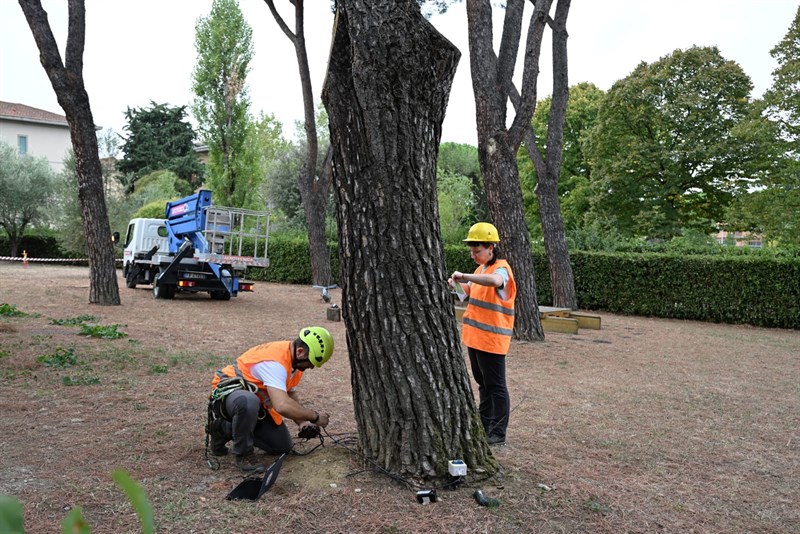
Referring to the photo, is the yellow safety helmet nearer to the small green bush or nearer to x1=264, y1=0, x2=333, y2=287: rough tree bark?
the small green bush

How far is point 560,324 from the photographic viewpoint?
12.8 m

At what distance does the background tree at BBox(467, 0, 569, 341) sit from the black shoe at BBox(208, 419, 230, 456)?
7130mm

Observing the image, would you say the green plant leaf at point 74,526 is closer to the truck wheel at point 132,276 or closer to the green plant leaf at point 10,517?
the green plant leaf at point 10,517

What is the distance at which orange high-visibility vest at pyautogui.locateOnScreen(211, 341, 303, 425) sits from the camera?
4543 mm

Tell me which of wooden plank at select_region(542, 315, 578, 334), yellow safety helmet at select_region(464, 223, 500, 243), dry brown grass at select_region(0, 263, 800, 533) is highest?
yellow safety helmet at select_region(464, 223, 500, 243)

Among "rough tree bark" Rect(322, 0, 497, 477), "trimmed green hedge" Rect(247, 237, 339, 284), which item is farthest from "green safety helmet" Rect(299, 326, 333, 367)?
"trimmed green hedge" Rect(247, 237, 339, 284)

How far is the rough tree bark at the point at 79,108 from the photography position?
1312cm

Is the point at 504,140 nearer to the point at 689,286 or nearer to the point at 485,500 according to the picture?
the point at 485,500

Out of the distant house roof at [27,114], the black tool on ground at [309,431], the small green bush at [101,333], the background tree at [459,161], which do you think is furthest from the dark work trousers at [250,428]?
the distant house roof at [27,114]

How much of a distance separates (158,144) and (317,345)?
4690 cm

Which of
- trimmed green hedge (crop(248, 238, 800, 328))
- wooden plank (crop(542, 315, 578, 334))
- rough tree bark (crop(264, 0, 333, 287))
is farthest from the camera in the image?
rough tree bark (crop(264, 0, 333, 287))

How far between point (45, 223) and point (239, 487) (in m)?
38.7

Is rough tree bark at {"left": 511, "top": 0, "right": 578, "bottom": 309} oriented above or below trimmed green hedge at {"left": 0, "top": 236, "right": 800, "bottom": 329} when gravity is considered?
above

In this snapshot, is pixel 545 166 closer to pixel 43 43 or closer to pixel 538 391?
pixel 538 391
